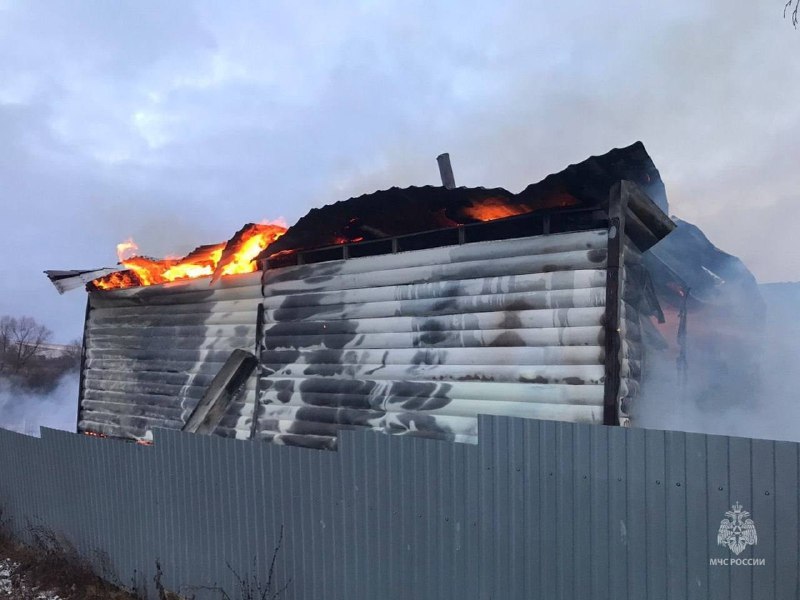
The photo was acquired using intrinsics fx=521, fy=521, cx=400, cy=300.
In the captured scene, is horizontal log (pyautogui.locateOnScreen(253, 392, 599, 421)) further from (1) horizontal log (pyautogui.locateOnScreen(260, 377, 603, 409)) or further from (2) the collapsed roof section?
(2) the collapsed roof section

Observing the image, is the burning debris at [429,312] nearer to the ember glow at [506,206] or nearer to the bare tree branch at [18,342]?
the ember glow at [506,206]

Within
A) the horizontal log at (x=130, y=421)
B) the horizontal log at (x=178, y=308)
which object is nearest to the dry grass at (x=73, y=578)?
the horizontal log at (x=130, y=421)

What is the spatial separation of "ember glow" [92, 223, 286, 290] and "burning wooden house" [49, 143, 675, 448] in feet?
0.13

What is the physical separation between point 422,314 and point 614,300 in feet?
7.10

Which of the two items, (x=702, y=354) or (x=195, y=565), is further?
(x=702, y=354)

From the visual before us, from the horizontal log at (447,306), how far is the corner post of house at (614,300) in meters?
0.15

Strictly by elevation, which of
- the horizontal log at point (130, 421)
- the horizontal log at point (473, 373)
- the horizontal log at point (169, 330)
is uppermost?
the horizontal log at point (169, 330)

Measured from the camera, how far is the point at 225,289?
8219 mm

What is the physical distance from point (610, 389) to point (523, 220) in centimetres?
222

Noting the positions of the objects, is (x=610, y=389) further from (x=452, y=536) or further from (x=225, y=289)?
(x=225, y=289)

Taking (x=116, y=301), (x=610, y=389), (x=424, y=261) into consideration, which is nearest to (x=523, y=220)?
(x=424, y=261)

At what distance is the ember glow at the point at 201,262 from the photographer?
25.7 feet

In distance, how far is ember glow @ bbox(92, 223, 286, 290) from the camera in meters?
7.84

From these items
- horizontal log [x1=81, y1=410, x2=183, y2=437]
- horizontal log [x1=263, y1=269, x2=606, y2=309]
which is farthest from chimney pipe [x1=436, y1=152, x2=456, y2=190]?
horizontal log [x1=81, y1=410, x2=183, y2=437]
